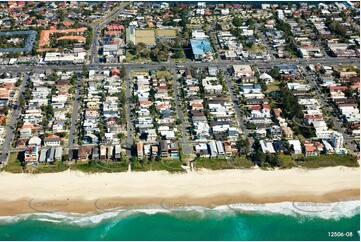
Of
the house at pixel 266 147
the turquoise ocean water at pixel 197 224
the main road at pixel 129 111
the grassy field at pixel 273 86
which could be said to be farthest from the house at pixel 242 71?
the turquoise ocean water at pixel 197 224

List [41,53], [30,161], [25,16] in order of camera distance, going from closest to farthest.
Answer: [30,161] → [41,53] → [25,16]

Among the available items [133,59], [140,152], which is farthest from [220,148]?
[133,59]

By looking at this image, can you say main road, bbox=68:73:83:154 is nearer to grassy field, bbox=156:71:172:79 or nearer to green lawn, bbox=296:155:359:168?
grassy field, bbox=156:71:172:79

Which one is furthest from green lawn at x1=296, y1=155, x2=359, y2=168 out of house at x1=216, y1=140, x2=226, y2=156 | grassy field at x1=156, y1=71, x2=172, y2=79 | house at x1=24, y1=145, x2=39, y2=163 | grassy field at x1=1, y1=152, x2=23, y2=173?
grassy field at x1=1, y1=152, x2=23, y2=173

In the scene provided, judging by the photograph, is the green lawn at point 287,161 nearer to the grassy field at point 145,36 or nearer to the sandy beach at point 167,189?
the sandy beach at point 167,189

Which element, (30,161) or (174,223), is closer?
(174,223)

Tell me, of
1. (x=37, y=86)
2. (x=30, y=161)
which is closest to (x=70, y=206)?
(x=30, y=161)

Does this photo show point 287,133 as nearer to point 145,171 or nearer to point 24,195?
point 145,171
